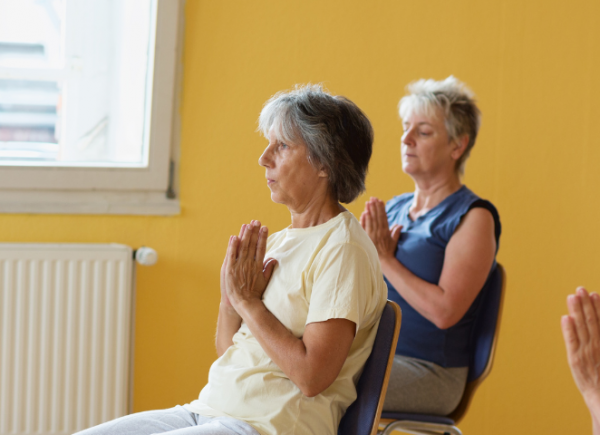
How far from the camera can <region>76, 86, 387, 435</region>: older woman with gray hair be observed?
3.90 feet

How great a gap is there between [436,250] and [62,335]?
1351 mm

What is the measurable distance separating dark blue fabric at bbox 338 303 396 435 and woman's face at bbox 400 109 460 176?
2.57 feet

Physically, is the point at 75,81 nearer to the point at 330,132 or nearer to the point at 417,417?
the point at 330,132

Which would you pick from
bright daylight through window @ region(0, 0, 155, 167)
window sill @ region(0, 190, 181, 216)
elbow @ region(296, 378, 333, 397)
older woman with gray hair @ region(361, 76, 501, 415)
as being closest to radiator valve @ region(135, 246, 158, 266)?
window sill @ region(0, 190, 181, 216)

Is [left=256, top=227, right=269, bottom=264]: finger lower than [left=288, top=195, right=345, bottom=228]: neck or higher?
lower

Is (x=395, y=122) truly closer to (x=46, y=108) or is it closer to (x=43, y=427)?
(x=46, y=108)

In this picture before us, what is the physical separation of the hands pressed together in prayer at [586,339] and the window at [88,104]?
164cm

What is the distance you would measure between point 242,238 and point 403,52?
145 cm

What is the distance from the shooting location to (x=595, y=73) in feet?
8.41

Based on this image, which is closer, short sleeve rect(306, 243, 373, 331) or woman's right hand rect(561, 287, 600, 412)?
woman's right hand rect(561, 287, 600, 412)

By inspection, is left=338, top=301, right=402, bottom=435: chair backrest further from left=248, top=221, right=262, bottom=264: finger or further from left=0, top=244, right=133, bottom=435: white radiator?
left=0, top=244, right=133, bottom=435: white radiator

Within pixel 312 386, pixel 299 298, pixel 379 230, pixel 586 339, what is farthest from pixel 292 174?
pixel 586 339

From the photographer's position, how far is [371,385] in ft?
4.11

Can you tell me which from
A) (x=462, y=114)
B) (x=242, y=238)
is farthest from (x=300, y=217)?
(x=462, y=114)
